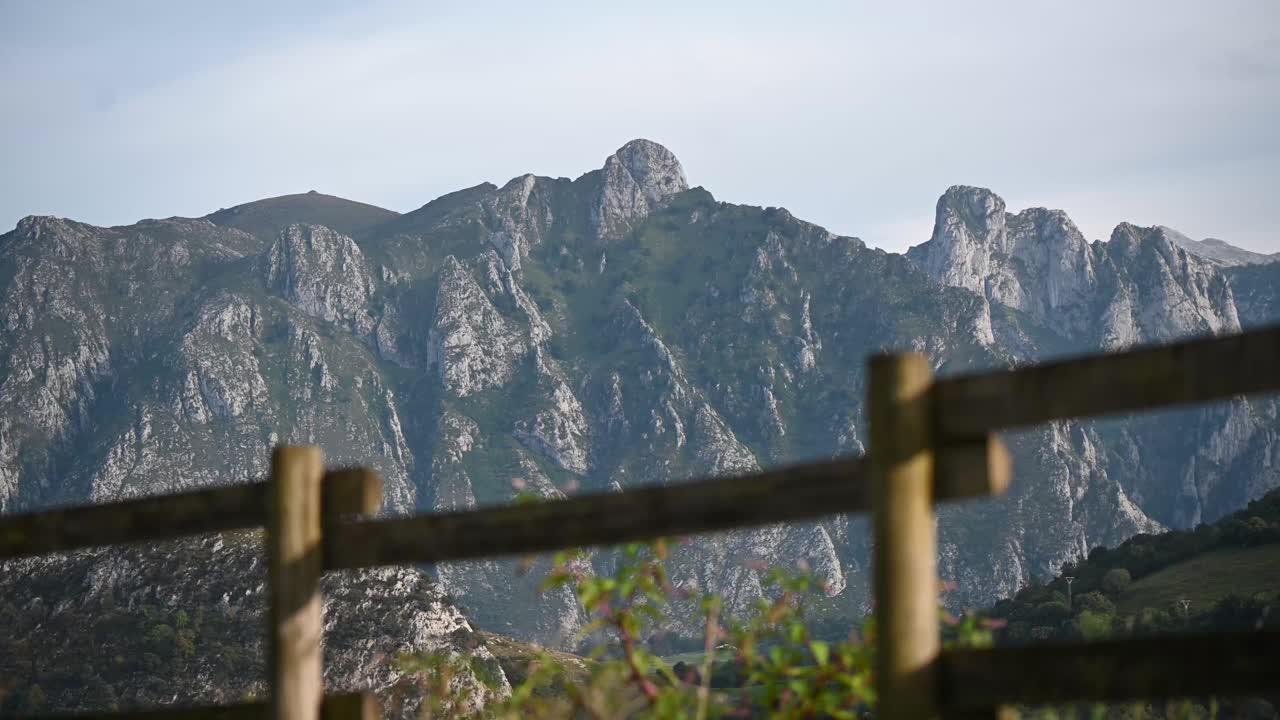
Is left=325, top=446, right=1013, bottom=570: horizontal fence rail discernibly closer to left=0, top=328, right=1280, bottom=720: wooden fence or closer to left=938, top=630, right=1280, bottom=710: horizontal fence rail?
left=0, top=328, right=1280, bottom=720: wooden fence

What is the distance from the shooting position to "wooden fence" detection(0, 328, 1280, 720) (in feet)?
14.2

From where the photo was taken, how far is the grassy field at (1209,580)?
229ft

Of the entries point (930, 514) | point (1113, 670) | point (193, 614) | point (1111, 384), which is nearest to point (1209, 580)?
point (193, 614)

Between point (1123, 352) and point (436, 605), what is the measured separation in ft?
336

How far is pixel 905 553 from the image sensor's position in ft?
15.1

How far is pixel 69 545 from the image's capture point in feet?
20.1

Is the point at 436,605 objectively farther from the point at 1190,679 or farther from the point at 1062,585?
the point at 1190,679

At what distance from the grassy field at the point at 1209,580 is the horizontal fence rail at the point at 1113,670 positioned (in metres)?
65.8

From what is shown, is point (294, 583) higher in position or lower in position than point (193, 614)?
lower

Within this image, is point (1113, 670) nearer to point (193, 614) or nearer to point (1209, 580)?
point (1209, 580)

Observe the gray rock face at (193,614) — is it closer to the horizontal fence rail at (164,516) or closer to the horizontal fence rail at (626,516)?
the horizontal fence rail at (164,516)

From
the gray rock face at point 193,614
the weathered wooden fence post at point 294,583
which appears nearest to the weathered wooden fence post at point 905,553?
the weathered wooden fence post at point 294,583

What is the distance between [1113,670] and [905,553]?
0.78 metres

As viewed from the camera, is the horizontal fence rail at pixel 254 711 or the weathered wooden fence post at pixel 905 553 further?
the horizontal fence rail at pixel 254 711
